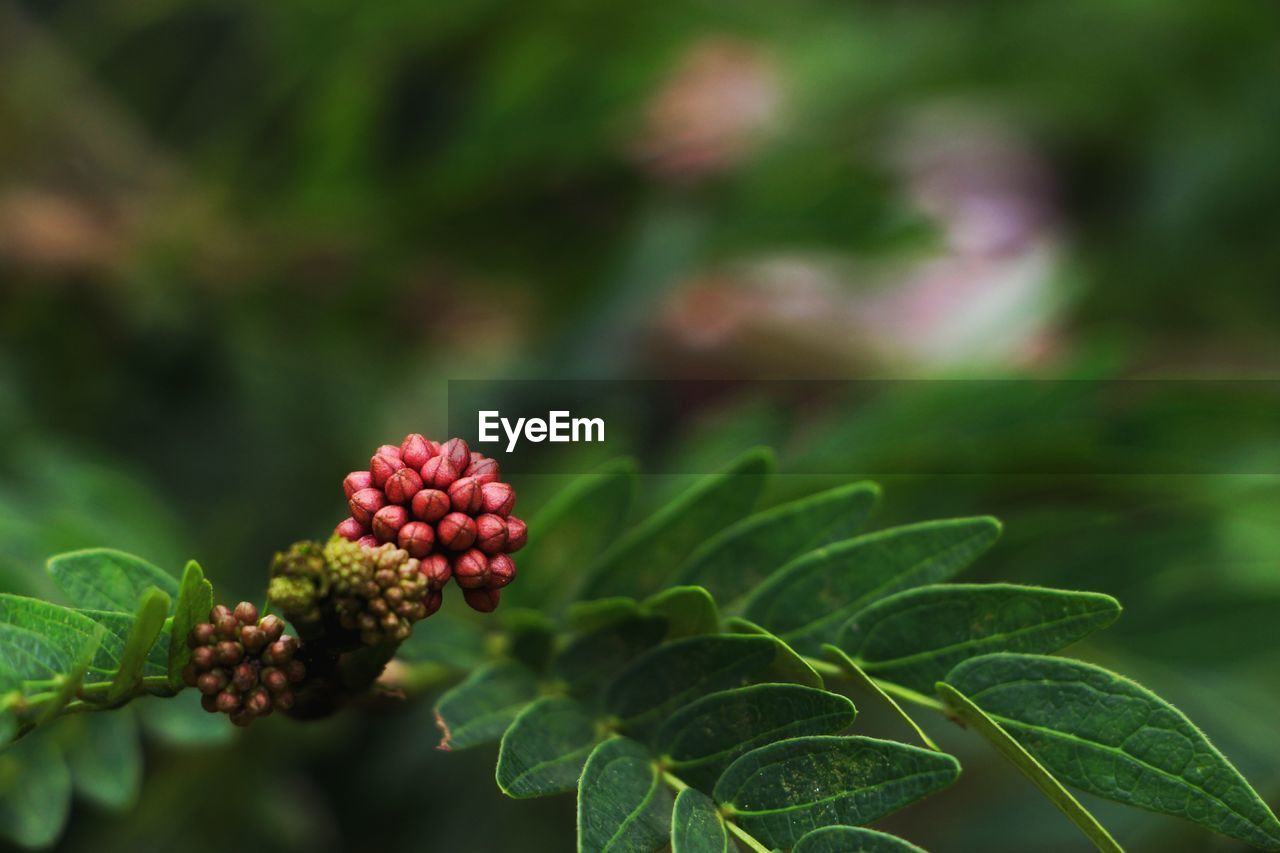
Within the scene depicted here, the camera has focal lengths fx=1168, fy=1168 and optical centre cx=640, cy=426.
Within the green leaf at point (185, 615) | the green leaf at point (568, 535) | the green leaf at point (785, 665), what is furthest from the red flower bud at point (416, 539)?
the green leaf at point (568, 535)

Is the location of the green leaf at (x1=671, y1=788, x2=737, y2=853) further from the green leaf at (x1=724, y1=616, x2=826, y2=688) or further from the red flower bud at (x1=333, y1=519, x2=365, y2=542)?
the red flower bud at (x1=333, y1=519, x2=365, y2=542)

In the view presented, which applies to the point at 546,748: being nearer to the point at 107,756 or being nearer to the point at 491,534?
the point at 491,534

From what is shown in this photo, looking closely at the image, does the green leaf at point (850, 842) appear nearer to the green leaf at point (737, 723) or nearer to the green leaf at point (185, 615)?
the green leaf at point (737, 723)

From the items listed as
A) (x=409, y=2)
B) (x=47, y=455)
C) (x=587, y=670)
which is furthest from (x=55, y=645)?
(x=409, y=2)

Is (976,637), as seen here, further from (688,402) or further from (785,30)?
(785,30)

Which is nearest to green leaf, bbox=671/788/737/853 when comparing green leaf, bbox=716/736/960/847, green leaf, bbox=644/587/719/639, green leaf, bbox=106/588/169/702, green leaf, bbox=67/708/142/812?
green leaf, bbox=716/736/960/847

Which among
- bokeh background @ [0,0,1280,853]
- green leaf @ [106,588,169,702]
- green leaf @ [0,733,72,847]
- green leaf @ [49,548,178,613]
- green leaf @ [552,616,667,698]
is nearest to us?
green leaf @ [106,588,169,702]

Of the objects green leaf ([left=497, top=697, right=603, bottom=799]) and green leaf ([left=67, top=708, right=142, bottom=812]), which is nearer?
green leaf ([left=497, top=697, right=603, bottom=799])

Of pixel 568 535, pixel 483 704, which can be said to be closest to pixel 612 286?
pixel 568 535

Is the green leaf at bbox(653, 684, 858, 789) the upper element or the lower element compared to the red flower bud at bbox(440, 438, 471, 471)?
lower
